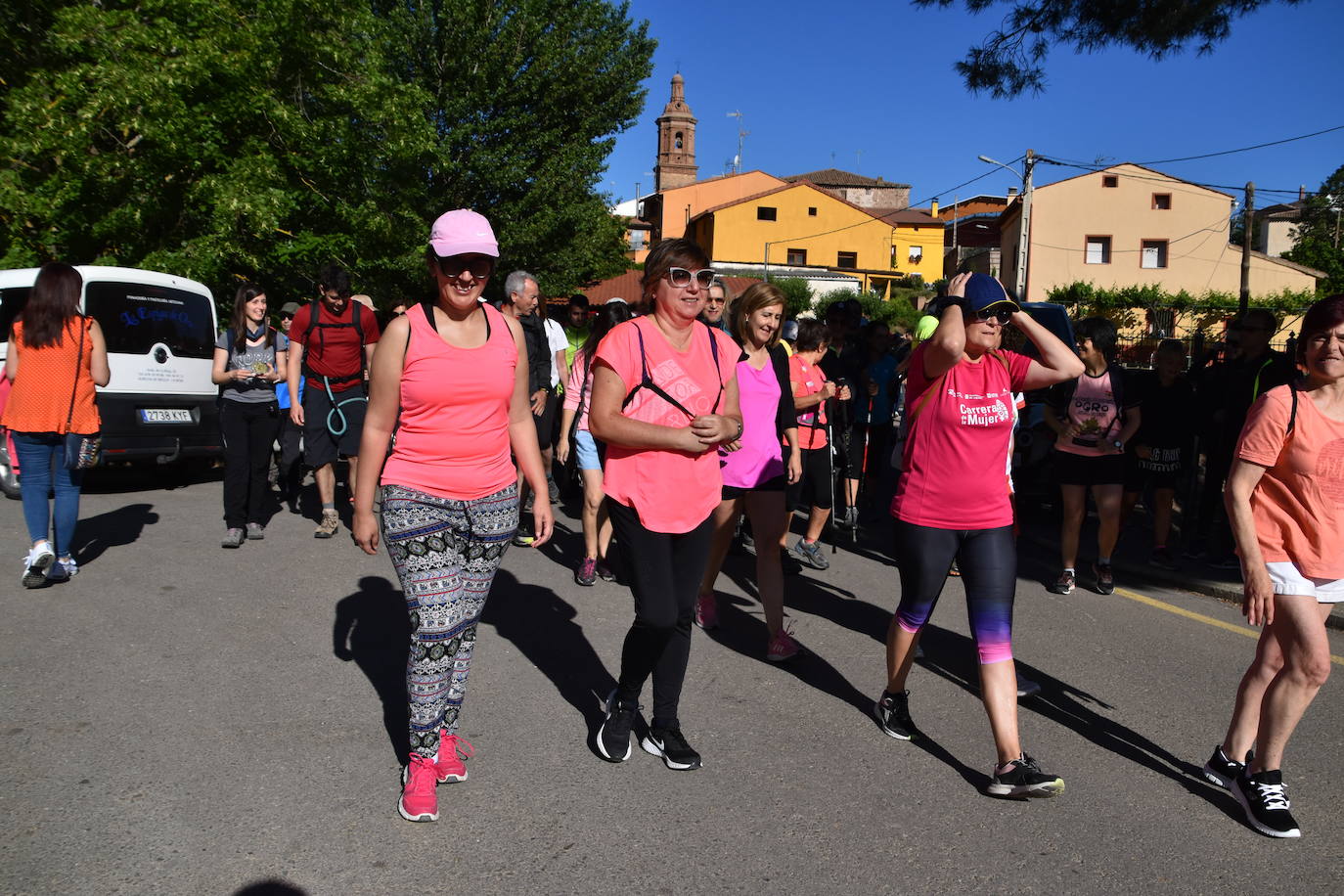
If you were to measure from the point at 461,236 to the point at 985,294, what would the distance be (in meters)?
1.82

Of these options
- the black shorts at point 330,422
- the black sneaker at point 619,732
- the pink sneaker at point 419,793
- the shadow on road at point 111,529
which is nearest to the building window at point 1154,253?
the black shorts at point 330,422

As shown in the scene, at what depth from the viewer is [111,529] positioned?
25.7ft

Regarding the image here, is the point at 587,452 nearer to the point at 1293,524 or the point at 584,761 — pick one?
the point at 584,761

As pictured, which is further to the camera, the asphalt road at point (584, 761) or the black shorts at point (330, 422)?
the black shorts at point (330, 422)

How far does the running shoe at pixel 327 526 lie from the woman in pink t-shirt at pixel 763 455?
12.6 feet

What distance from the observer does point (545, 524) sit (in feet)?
12.4

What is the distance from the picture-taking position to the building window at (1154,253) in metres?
49.4

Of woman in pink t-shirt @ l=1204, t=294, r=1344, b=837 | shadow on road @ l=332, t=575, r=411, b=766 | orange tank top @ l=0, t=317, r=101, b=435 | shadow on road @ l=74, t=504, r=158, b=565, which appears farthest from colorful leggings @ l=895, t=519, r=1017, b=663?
shadow on road @ l=74, t=504, r=158, b=565

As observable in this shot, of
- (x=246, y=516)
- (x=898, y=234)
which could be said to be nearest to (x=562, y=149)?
(x=246, y=516)

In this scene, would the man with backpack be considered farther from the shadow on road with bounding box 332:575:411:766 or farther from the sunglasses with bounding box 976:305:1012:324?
the sunglasses with bounding box 976:305:1012:324

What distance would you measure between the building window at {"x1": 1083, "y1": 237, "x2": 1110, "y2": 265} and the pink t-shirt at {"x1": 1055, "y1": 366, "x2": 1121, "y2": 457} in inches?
1863

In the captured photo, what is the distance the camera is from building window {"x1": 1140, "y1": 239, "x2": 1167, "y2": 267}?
162 ft

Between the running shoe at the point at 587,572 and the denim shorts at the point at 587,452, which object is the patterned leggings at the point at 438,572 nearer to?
the running shoe at the point at 587,572

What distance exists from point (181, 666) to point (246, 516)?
3.07 metres
